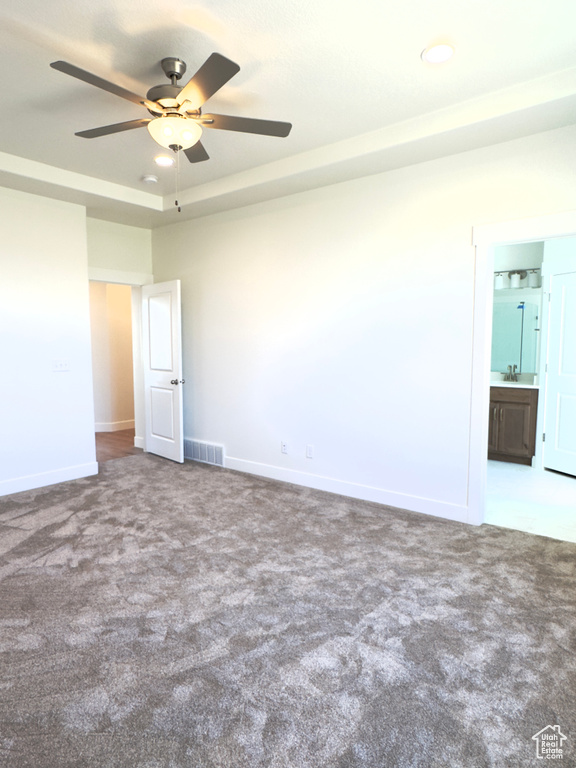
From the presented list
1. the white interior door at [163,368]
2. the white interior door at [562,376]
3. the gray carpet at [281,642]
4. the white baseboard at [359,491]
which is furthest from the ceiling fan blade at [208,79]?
the white interior door at [562,376]

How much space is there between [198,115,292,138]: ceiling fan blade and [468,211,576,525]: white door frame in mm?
1673

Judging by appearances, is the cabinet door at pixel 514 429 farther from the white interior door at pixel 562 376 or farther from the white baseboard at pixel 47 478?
the white baseboard at pixel 47 478

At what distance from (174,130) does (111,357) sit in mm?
5316

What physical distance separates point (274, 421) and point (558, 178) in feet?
10.0

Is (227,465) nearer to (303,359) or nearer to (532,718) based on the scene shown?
(303,359)

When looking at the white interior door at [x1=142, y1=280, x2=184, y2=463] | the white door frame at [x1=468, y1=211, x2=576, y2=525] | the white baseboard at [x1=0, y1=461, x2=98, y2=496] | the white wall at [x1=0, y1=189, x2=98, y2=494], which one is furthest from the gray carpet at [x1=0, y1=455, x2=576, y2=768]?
the white interior door at [x1=142, y1=280, x2=184, y2=463]

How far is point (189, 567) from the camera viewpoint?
2.79m

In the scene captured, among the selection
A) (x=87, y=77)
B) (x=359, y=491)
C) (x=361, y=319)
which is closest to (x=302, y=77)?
(x=87, y=77)

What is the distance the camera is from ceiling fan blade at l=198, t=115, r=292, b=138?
2.39 meters

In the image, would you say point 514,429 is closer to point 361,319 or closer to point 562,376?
point 562,376

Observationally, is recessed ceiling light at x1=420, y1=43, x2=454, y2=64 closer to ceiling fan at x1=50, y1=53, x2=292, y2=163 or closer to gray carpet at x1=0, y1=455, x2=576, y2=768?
ceiling fan at x1=50, y1=53, x2=292, y2=163

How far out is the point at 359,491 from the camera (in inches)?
Answer: 159

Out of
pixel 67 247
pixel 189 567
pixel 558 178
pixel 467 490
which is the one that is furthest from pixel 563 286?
pixel 67 247

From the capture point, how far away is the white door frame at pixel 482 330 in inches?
123
